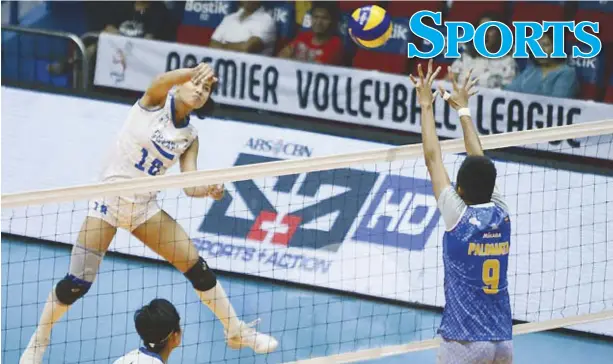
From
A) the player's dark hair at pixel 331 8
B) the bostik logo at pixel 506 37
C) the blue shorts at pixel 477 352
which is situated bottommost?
the blue shorts at pixel 477 352

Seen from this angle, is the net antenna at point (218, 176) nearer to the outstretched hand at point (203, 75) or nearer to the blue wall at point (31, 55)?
the outstretched hand at point (203, 75)

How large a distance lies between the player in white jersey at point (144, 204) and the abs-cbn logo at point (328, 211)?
182cm

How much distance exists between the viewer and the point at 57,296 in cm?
984

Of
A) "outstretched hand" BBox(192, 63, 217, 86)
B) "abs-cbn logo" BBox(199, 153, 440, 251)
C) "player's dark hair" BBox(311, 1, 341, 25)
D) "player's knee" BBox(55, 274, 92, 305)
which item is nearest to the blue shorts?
"outstretched hand" BBox(192, 63, 217, 86)

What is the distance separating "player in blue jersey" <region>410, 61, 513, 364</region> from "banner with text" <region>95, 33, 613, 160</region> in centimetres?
455

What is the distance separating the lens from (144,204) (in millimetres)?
9914

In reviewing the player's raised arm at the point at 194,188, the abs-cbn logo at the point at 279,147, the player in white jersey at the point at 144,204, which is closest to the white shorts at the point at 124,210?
the player in white jersey at the point at 144,204

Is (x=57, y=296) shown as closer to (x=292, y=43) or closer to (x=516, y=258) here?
(x=516, y=258)

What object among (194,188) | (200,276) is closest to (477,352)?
(194,188)

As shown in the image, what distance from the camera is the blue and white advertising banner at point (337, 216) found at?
1103 cm

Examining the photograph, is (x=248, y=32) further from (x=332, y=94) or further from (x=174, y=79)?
(x=174, y=79)

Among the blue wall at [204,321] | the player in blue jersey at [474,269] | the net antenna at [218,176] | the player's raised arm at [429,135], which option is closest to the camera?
the player in blue jersey at [474,269]

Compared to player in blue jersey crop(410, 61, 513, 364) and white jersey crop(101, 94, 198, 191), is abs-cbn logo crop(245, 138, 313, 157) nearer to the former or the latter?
white jersey crop(101, 94, 198, 191)

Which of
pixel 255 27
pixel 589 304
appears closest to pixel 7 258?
pixel 255 27
